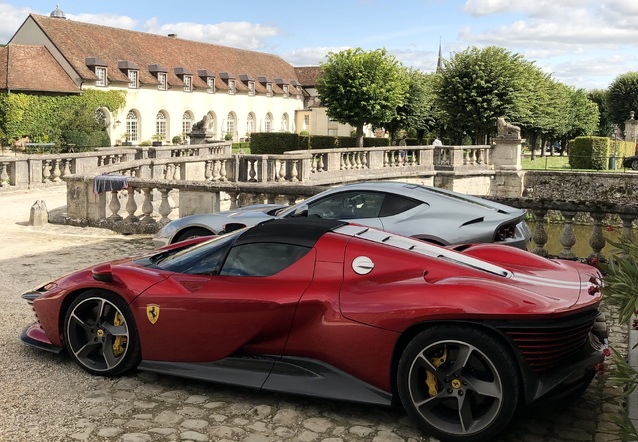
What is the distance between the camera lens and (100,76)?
2169 inches

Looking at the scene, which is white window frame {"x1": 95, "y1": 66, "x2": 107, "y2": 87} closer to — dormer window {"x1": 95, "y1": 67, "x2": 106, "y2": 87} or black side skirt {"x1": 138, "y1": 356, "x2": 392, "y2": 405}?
dormer window {"x1": 95, "y1": 67, "x2": 106, "y2": 87}

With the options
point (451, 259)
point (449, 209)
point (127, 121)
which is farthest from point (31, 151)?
point (451, 259)

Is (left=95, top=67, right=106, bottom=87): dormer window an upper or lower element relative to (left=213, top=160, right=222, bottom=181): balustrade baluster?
upper

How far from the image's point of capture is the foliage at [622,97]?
6531cm

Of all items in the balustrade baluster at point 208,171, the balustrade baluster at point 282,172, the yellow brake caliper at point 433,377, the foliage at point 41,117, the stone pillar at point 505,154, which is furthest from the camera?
the foliage at point 41,117

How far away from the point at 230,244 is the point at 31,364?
188cm

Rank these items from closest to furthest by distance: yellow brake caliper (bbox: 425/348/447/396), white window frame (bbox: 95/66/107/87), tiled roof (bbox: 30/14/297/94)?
yellow brake caliper (bbox: 425/348/447/396) < white window frame (bbox: 95/66/107/87) < tiled roof (bbox: 30/14/297/94)

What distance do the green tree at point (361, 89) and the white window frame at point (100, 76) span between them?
16.2 meters

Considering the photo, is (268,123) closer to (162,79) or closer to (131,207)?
(162,79)

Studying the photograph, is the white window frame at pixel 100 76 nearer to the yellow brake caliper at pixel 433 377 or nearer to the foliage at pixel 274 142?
the foliage at pixel 274 142

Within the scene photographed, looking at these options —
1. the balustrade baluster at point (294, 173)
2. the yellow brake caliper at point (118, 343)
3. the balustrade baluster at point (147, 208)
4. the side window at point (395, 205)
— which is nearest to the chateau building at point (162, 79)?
the balustrade baluster at point (294, 173)

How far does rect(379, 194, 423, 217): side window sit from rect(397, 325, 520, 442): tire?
13.5 ft

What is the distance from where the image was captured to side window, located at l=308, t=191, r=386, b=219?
27.5 ft

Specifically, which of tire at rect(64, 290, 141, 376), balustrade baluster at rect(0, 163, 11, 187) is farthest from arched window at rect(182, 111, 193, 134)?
tire at rect(64, 290, 141, 376)
